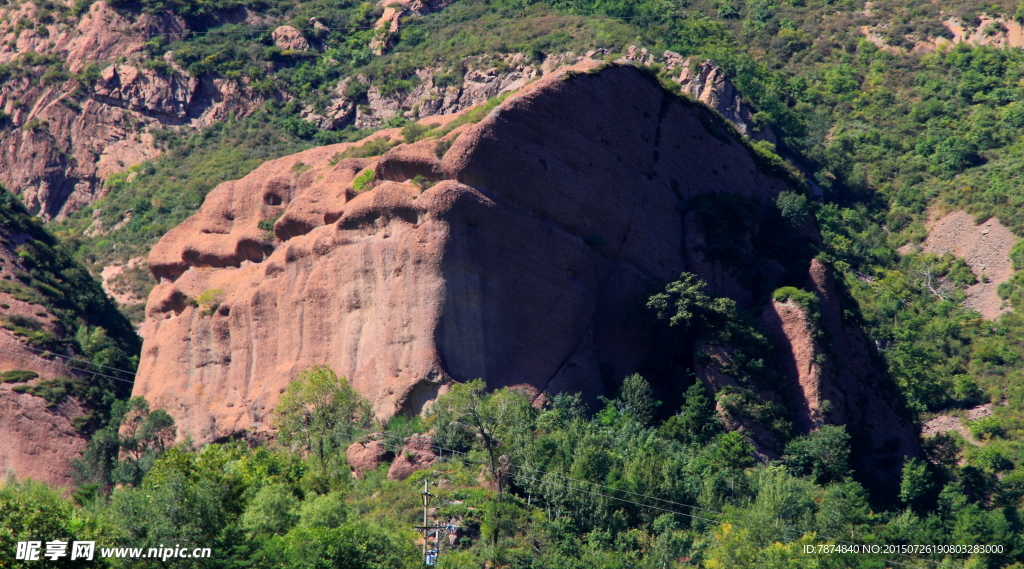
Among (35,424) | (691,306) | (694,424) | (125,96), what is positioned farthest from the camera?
(125,96)

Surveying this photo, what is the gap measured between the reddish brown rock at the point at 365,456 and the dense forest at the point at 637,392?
0.42m

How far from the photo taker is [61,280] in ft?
284

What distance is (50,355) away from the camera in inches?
3009

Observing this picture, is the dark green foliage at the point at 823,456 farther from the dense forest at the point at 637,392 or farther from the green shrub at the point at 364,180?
the green shrub at the point at 364,180

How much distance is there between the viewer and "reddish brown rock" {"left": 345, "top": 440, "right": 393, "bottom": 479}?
59906 mm

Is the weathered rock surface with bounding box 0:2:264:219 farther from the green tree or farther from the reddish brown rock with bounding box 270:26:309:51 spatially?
the green tree

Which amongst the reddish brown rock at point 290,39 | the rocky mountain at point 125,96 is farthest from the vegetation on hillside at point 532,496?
the reddish brown rock at point 290,39

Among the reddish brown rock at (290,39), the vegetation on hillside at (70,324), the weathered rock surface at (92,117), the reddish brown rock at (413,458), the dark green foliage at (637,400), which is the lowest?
the reddish brown rock at (413,458)

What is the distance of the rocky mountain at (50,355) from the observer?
71312mm

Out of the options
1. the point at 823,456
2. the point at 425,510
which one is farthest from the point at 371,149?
the point at 823,456

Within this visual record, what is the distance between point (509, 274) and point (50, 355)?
95.4 feet

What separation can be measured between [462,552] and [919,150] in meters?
67.8

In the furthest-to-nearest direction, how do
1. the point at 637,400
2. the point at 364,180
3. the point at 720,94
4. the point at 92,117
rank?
the point at 92,117 < the point at 720,94 < the point at 364,180 < the point at 637,400

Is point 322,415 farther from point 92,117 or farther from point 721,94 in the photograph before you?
point 92,117
